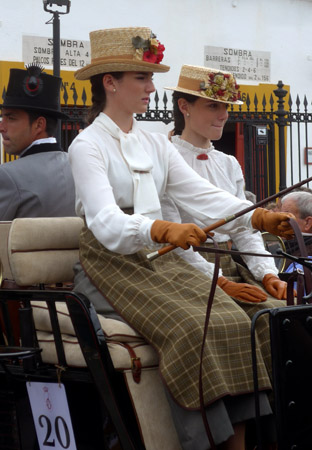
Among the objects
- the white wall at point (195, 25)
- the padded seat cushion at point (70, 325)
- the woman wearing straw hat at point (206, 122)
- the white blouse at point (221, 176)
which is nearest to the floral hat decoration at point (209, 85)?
the woman wearing straw hat at point (206, 122)

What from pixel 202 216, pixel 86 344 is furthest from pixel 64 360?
pixel 202 216

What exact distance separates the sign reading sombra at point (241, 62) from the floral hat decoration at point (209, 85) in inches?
329

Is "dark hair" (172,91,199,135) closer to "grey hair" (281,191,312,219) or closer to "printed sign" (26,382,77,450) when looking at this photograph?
"grey hair" (281,191,312,219)

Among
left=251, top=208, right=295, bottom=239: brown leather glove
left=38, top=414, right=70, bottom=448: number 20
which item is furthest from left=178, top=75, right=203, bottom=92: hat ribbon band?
left=38, top=414, right=70, bottom=448: number 20

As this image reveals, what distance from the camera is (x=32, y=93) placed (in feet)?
13.3

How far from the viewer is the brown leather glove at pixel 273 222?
9.32 ft

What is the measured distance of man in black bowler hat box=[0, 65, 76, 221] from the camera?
3.70 metres

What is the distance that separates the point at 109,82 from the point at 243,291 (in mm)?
990

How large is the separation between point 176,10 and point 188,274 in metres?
9.55

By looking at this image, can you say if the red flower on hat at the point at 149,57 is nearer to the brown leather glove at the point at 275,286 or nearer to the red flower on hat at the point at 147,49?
the red flower on hat at the point at 147,49

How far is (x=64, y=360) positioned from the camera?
2.90 metres

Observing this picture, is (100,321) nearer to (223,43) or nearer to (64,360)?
(64,360)

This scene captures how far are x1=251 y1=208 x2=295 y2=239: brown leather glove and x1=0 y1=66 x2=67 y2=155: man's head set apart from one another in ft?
→ 4.88

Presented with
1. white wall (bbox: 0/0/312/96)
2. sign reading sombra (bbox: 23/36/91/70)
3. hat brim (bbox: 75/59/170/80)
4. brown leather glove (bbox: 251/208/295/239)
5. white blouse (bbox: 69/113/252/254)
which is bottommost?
brown leather glove (bbox: 251/208/295/239)
